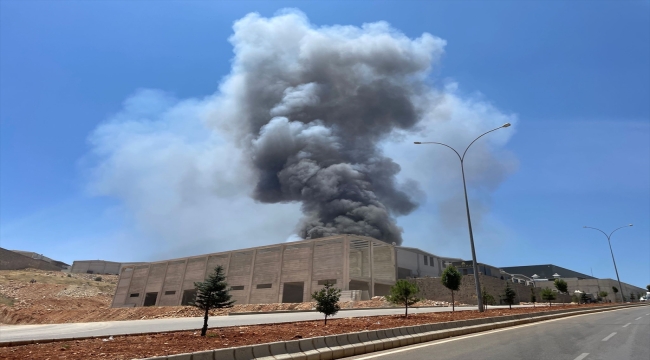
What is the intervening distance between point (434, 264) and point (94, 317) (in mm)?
57885

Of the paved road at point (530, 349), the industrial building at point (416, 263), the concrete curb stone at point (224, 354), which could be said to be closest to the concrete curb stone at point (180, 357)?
the concrete curb stone at point (224, 354)

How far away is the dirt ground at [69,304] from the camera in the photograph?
4485 centimetres

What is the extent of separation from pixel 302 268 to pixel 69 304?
48221 millimetres

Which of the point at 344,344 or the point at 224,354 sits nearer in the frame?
the point at 224,354

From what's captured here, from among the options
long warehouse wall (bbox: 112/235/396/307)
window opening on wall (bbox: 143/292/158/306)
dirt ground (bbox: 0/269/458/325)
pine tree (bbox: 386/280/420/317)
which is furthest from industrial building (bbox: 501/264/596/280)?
pine tree (bbox: 386/280/420/317)

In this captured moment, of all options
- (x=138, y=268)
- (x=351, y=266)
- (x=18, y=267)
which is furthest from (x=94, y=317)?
(x=18, y=267)

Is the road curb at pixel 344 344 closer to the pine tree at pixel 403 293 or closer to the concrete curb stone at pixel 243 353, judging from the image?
the concrete curb stone at pixel 243 353

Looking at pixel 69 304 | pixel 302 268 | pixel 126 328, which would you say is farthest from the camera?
pixel 69 304

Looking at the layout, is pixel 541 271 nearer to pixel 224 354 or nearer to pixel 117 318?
pixel 117 318

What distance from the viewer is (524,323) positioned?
54.5ft

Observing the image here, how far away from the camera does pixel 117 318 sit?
5316cm

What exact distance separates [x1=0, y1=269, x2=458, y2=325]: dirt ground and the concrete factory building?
761 centimetres

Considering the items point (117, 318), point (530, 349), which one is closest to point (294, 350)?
point (530, 349)

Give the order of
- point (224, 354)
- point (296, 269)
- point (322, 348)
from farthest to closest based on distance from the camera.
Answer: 1. point (296, 269)
2. point (322, 348)
3. point (224, 354)
